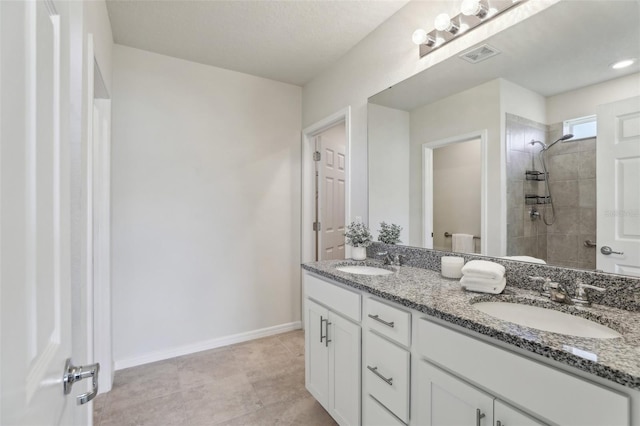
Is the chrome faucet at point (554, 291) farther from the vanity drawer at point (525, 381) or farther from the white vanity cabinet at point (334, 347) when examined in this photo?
the white vanity cabinet at point (334, 347)

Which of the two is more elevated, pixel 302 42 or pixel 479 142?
pixel 302 42

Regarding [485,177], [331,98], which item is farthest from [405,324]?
[331,98]

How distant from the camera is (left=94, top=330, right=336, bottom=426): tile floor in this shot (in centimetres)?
184

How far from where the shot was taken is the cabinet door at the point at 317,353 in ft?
5.77

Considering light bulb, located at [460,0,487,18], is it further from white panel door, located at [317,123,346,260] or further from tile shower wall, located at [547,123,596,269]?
white panel door, located at [317,123,346,260]

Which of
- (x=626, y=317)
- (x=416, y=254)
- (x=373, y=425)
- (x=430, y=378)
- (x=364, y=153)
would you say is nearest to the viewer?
(x=626, y=317)

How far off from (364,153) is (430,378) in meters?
1.66

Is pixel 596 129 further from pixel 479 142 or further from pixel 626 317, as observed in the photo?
pixel 626 317

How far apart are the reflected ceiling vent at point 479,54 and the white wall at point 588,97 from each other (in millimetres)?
396

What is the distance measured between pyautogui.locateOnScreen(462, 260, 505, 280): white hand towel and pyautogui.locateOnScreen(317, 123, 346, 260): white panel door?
81.0 inches

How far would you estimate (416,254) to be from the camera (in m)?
1.93

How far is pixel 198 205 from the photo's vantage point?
270cm

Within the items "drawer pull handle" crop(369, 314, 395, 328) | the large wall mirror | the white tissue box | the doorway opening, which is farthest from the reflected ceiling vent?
"drawer pull handle" crop(369, 314, 395, 328)

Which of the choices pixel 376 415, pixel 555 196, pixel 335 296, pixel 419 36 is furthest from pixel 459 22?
pixel 376 415
